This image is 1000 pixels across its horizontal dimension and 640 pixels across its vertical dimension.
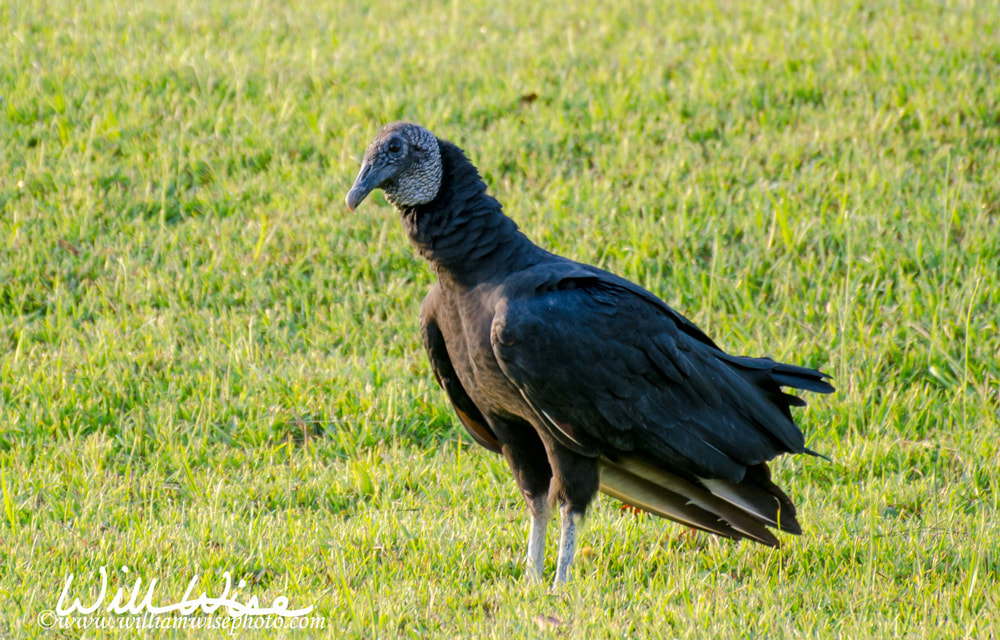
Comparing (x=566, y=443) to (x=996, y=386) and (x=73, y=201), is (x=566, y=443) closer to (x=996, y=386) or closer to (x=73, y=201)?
(x=996, y=386)

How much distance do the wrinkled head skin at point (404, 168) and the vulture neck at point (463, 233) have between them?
0.12 ft

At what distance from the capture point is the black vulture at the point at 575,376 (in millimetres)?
3193

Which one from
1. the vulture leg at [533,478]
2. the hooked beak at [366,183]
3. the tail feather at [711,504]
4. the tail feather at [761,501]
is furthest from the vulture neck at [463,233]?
the tail feather at [761,501]

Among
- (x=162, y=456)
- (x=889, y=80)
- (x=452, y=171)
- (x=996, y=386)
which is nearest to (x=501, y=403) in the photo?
(x=452, y=171)

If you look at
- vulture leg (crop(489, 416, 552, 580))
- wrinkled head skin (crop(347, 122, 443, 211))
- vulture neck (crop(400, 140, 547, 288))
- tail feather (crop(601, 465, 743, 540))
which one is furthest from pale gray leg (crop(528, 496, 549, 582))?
wrinkled head skin (crop(347, 122, 443, 211))

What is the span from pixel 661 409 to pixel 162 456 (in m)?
2.01

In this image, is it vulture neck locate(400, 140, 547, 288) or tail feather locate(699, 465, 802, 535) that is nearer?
vulture neck locate(400, 140, 547, 288)

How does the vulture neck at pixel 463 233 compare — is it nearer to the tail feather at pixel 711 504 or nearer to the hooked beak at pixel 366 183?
the hooked beak at pixel 366 183

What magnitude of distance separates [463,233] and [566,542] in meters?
1.02

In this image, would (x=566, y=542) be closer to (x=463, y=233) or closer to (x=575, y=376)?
(x=575, y=376)

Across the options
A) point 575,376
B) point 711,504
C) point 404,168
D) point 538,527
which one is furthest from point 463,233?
point 711,504

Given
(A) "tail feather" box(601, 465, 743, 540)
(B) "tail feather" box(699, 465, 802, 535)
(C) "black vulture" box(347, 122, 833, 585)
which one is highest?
(C) "black vulture" box(347, 122, 833, 585)

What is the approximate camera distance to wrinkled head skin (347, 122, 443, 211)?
3.33m

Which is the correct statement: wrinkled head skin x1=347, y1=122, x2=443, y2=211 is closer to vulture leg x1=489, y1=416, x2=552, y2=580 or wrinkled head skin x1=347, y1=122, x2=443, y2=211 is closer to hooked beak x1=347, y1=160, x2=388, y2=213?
hooked beak x1=347, y1=160, x2=388, y2=213
